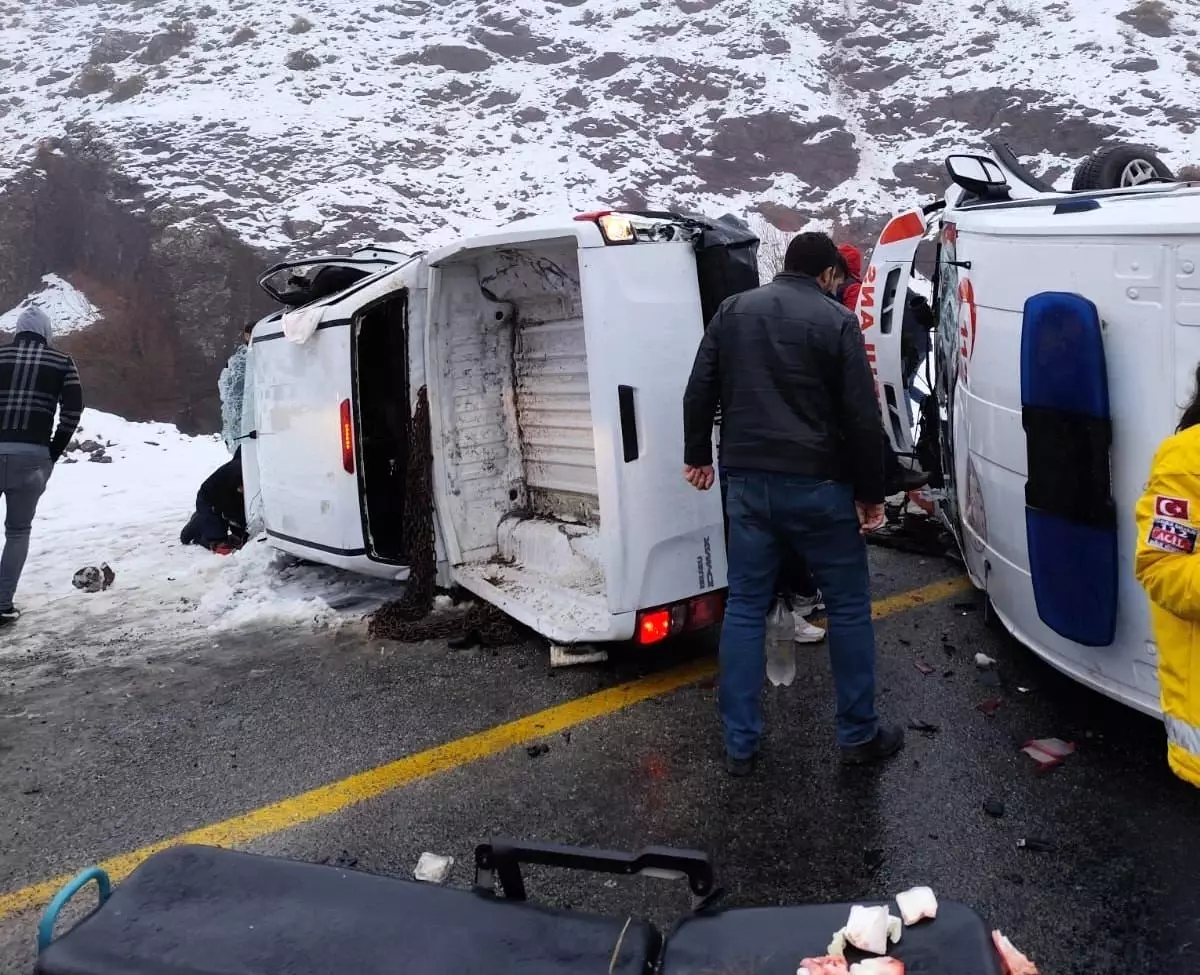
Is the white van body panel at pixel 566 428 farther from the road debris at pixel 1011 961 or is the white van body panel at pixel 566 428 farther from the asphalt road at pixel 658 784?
the road debris at pixel 1011 961

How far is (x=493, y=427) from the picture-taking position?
522cm

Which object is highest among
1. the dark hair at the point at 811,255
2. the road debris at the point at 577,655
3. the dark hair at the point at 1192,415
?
the dark hair at the point at 811,255

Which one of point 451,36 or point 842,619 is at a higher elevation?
point 451,36

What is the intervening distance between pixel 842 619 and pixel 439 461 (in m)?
2.50

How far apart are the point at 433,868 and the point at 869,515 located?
1.86 m

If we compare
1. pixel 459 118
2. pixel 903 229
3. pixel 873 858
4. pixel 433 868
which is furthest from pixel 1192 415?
pixel 459 118

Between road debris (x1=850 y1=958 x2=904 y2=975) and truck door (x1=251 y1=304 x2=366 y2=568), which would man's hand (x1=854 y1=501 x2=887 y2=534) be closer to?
road debris (x1=850 y1=958 x2=904 y2=975)

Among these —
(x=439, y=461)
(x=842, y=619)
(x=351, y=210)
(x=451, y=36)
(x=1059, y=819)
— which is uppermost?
(x=451, y=36)

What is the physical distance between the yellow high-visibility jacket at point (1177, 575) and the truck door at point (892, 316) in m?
3.47

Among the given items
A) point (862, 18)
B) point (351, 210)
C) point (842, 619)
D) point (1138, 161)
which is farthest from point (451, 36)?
point (842, 619)

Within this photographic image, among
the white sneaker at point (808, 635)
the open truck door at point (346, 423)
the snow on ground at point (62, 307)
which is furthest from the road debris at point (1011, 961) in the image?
the snow on ground at point (62, 307)

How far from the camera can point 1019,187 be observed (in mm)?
5102

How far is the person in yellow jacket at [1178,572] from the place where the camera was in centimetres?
209

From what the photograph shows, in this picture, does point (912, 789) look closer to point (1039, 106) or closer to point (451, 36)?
point (1039, 106)
